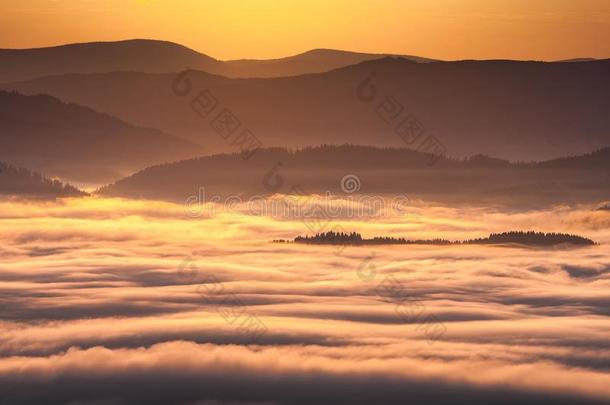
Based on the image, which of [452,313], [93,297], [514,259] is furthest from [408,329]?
[514,259]

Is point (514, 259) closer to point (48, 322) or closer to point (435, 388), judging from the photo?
point (48, 322)

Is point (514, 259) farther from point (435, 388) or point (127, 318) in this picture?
point (435, 388)

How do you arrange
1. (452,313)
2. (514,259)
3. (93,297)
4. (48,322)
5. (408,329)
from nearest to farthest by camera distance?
1. (408,329)
2. (48,322)
3. (452,313)
4. (93,297)
5. (514,259)

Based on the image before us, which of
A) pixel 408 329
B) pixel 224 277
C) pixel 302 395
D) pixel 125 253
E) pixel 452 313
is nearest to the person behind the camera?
pixel 302 395

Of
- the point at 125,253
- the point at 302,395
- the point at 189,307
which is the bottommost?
the point at 302,395

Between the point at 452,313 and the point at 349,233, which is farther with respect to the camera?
the point at 349,233

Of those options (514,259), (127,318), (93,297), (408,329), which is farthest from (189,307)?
(514,259)

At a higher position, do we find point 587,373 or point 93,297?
point 93,297
